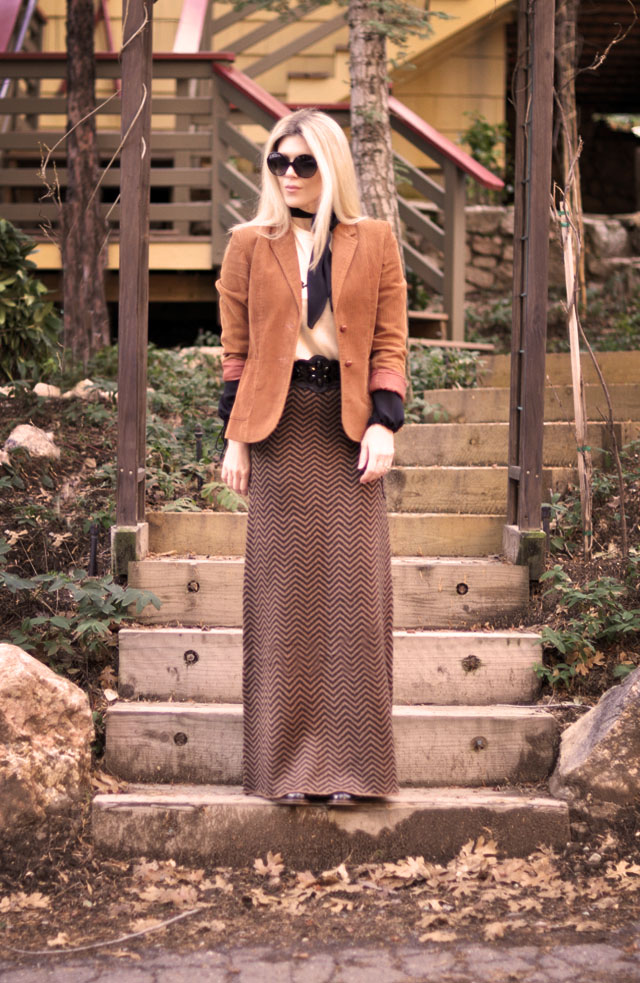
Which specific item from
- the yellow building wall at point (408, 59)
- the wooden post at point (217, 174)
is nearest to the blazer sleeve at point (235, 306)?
the wooden post at point (217, 174)

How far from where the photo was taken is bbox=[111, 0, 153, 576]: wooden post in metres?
4.48

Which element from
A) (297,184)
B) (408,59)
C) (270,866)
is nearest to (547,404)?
(297,184)

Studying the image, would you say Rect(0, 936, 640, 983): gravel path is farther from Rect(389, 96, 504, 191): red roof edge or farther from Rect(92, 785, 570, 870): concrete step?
Rect(389, 96, 504, 191): red roof edge

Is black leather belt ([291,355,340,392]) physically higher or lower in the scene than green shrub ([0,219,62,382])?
lower

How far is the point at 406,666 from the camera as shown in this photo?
13.8ft

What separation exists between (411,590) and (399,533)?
424 mm

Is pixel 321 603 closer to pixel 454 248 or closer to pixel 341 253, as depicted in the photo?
pixel 341 253

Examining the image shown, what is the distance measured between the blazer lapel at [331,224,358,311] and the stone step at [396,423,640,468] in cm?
232

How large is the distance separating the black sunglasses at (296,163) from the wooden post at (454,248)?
5916 millimetres

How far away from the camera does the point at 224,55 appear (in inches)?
349

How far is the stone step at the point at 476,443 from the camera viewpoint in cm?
560

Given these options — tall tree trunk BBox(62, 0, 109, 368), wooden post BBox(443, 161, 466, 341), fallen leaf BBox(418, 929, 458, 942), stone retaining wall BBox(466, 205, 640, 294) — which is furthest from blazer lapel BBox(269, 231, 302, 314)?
stone retaining wall BBox(466, 205, 640, 294)

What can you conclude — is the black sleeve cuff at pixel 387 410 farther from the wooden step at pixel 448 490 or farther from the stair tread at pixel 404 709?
the wooden step at pixel 448 490

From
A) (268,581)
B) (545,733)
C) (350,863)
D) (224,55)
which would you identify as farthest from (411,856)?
(224,55)
